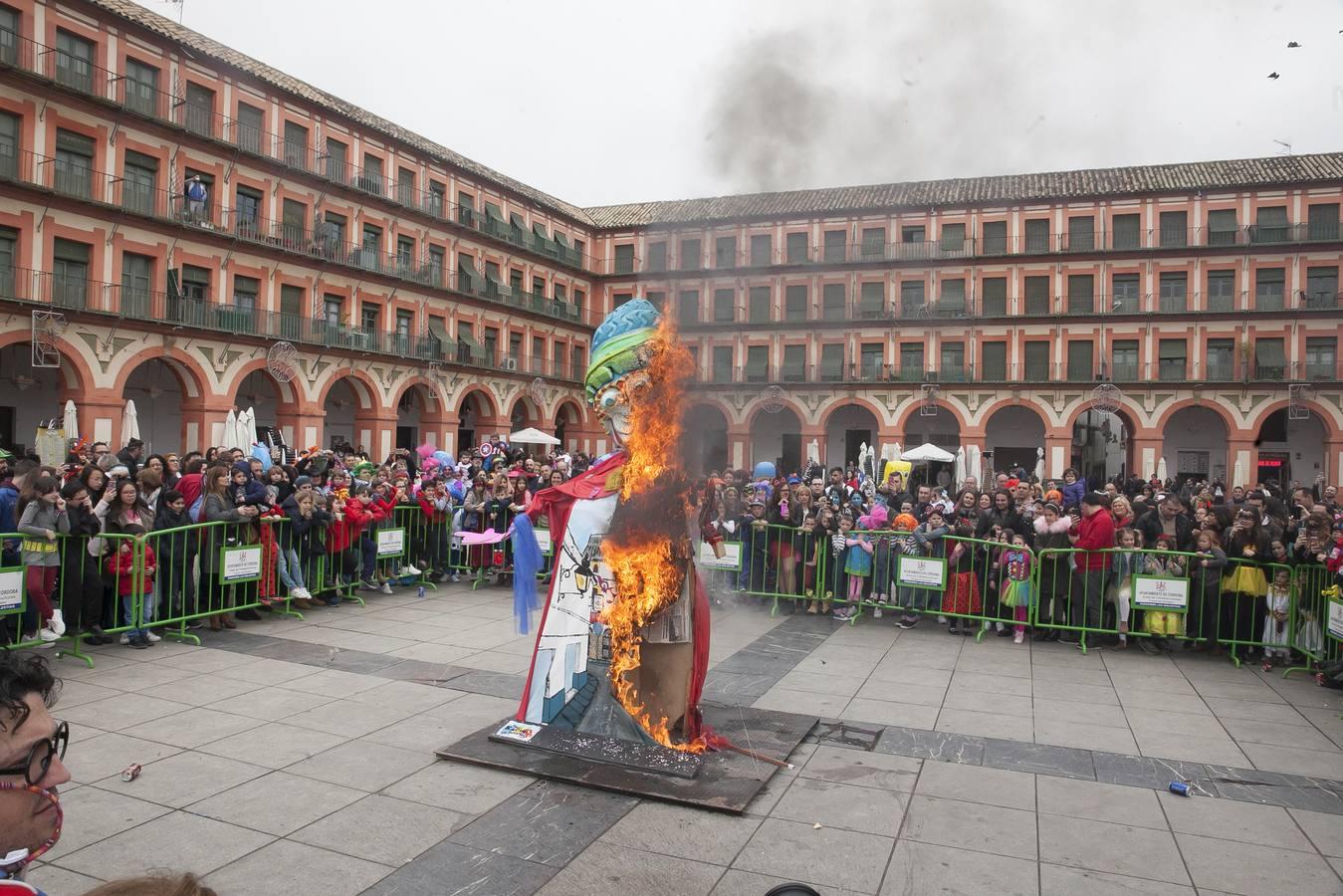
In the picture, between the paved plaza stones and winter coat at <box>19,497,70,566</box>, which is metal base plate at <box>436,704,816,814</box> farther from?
winter coat at <box>19,497,70,566</box>

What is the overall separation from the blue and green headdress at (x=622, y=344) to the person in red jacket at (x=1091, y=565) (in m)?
6.32

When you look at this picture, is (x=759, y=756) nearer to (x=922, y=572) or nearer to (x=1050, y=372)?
(x=922, y=572)

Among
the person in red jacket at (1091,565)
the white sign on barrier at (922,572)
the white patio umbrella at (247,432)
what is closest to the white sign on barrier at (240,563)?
the white sign on barrier at (922,572)

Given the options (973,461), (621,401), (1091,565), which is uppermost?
(621,401)

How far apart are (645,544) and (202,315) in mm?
24728

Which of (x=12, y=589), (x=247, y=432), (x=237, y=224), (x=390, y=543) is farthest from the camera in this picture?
(x=237, y=224)

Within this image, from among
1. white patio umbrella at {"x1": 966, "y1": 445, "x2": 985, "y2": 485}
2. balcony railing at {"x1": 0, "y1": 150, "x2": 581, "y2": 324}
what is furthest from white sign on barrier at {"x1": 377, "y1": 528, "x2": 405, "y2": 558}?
white patio umbrella at {"x1": 966, "y1": 445, "x2": 985, "y2": 485}

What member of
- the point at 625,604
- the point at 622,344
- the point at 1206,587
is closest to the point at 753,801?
the point at 625,604

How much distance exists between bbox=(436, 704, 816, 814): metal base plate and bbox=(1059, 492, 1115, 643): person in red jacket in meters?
5.00

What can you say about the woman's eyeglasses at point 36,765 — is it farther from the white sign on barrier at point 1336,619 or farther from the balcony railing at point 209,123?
the balcony railing at point 209,123

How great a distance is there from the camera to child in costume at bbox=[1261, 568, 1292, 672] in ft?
29.0

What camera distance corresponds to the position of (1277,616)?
890cm

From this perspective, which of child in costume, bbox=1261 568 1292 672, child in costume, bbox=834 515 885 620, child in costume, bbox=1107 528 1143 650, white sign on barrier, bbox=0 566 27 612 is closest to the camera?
white sign on barrier, bbox=0 566 27 612

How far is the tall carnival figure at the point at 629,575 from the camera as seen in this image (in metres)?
5.57
